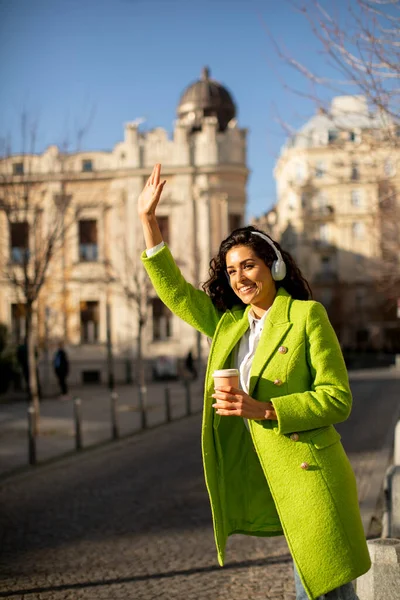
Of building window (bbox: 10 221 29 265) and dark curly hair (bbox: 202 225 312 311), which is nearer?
dark curly hair (bbox: 202 225 312 311)

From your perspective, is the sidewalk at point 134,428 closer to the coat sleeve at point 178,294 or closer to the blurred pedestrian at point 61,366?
the blurred pedestrian at point 61,366

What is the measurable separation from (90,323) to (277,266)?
35185 mm

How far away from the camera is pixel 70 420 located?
19391 mm

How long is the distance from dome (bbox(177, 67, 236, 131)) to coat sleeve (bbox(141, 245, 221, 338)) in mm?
38757

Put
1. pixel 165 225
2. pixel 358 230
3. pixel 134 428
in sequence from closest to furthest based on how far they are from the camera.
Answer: pixel 134 428, pixel 165 225, pixel 358 230

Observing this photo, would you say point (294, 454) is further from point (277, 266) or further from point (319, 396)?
point (277, 266)

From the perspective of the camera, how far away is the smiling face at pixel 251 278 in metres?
3.95

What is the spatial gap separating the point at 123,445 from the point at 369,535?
758 centimetres

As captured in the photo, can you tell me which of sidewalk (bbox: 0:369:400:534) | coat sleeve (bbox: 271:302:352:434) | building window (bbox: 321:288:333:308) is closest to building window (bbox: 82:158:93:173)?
sidewalk (bbox: 0:369:400:534)

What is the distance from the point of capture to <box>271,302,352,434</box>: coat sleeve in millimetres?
3564

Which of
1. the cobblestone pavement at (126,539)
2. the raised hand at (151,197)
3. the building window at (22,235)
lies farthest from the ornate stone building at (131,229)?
the raised hand at (151,197)

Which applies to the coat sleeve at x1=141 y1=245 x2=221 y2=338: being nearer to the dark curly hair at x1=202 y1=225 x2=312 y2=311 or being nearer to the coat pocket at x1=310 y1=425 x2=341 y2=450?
the dark curly hair at x1=202 y1=225 x2=312 y2=311

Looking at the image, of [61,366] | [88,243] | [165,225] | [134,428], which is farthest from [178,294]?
[165,225]

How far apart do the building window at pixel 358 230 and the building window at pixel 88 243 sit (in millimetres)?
42160
